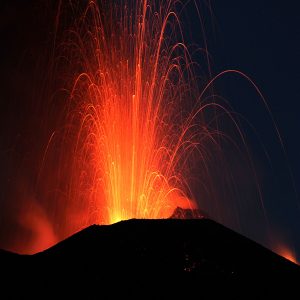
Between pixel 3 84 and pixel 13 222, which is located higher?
pixel 3 84

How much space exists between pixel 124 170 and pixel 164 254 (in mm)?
14152

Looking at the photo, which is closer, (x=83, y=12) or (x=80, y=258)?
(x=80, y=258)

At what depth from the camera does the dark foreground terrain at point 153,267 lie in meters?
10.2

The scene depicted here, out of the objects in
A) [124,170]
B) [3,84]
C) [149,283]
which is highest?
[3,84]

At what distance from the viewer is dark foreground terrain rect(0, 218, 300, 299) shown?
10227 mm

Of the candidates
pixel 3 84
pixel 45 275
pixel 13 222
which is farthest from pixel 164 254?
pixel 3 84

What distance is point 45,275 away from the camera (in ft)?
36.3

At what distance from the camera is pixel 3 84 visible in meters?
29.3

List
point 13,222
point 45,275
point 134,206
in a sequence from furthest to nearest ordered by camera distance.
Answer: point 13,222 → point 134,206 → point 45,275

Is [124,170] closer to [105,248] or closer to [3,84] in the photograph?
[3,84]

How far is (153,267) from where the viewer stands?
10.8m

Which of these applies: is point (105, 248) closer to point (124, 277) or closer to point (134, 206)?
point (124, 277)

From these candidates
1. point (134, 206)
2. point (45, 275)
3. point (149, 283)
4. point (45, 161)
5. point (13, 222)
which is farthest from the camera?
point (45, 161)

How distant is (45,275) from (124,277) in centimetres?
208
